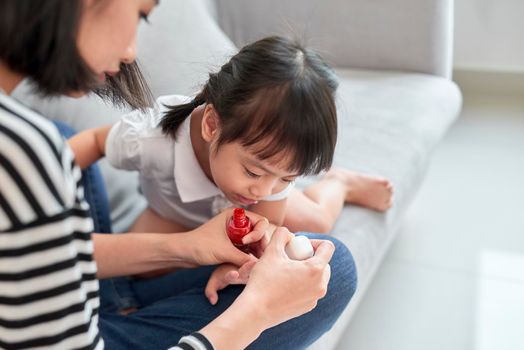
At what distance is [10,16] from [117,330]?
481mm

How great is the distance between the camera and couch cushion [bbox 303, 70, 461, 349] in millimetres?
1227

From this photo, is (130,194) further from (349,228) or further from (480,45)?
(480,45)

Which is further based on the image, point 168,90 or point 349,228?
point 168,90

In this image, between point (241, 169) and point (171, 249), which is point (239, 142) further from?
point (171, 249)

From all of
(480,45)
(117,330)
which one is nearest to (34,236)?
(117,330)

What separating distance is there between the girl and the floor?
353 millimetres

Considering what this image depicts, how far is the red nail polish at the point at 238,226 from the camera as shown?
90 centimetres

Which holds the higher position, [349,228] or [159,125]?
[159,125]

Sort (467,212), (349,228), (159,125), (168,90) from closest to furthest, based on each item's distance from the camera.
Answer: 1. (159,125)
2. (349,228)
3. (168,90)
4. (467,212)

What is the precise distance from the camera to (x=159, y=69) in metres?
1.34

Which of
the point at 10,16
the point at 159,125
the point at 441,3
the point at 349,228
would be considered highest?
the point at 10,16

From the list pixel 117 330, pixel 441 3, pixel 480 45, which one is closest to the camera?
pixel 117 330

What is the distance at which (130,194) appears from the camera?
1.26 m

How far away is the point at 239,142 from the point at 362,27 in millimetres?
904
